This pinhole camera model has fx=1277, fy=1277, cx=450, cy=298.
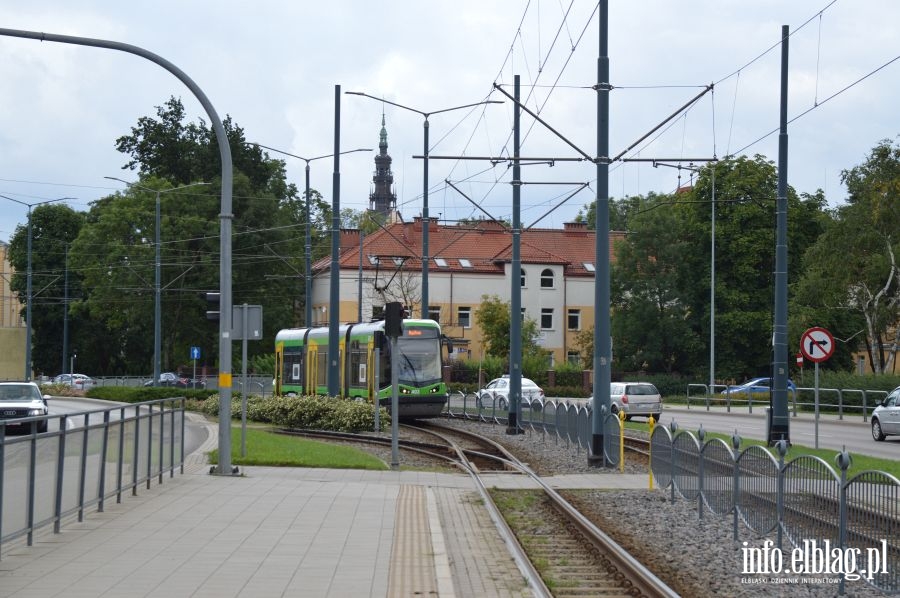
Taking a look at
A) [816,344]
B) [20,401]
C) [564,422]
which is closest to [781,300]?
[816,344]

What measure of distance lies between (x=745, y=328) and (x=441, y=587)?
65886 millimetres

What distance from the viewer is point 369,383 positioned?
3809cm

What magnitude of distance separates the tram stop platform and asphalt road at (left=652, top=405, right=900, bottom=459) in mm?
12746

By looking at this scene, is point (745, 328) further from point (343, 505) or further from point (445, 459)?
point (343, 505)

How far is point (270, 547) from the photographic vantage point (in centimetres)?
1167

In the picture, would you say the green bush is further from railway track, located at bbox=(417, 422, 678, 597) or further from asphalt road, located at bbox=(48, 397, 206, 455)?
railway track, located at bbox=(417, 422, 678, 597)

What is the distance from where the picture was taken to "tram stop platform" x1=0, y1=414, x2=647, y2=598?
379 inches

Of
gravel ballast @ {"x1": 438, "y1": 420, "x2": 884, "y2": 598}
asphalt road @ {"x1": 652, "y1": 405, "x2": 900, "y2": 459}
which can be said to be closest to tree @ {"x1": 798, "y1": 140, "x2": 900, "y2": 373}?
asphalt road @ {"x1": 652, "y1": 405, "x2": 900, "y2": 459}

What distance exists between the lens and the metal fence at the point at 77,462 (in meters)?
10.7

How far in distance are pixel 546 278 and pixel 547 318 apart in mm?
2707

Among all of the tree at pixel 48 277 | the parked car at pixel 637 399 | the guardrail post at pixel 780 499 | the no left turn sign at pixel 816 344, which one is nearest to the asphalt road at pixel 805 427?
the parked car at pixel 637 399

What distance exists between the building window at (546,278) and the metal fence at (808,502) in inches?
2771

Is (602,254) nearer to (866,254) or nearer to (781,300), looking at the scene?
(781,300)

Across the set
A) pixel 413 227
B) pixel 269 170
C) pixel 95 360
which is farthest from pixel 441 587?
pixel 95 360
